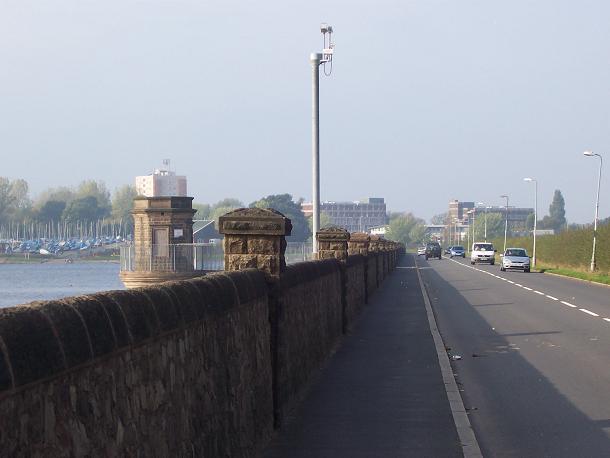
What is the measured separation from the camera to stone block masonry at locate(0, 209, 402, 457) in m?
3.54

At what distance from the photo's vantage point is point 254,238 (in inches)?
389

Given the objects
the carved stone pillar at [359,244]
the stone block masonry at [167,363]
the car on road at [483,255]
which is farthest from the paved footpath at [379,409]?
the car on road at [483,255]

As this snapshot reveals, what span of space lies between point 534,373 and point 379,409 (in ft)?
13.8

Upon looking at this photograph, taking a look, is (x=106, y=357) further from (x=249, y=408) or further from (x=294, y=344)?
(x=294, y=344)

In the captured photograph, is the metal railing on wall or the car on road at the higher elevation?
the metal railing on wall

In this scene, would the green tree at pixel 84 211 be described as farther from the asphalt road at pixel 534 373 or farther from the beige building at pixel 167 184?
the asphalt road at pixel 534 373

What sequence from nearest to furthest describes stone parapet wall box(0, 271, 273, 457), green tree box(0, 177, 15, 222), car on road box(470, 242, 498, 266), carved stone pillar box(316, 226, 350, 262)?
stone parapet wall box(0, 271, 273, 457) < carved stone pillar box(316, 226, 350, 262) < green tree box(0, 177, 15, 222) < car on road box(470, 242, 498, 266)

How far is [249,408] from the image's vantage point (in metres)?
8.34

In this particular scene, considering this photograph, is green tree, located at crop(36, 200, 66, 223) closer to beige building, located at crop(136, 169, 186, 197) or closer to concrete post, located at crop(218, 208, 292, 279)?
beige building, located at crop(136, 169, 186, 197)

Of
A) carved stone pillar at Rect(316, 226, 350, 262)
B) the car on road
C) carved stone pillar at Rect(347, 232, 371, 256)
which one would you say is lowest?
the car on road

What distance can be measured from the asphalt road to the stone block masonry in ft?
7.45

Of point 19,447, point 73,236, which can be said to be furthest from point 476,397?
point 73,236

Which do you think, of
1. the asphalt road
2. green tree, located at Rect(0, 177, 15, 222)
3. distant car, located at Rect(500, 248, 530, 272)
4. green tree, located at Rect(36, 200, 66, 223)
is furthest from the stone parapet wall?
distant car, located at Rect(500, 248, 530, 272)

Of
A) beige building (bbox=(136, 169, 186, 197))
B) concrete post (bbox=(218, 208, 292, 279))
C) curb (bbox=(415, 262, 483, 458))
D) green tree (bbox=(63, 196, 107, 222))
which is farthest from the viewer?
beige building (bbox=(136, 169, 186, 197))
